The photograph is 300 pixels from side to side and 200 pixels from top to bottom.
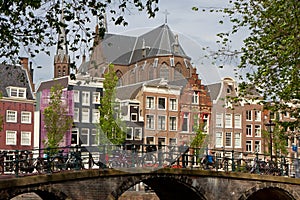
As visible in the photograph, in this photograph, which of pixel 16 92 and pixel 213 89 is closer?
pixel 213 89

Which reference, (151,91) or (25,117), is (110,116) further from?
(25,117)

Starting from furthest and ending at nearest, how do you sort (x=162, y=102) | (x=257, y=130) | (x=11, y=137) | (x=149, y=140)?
(x=257, y=130) → (x=11, y=137) → (x=149, y=140) → (x=162, y=102)

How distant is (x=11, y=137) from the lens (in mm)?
40188

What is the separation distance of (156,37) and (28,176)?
9.00 meters

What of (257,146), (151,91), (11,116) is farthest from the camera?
(257,146)

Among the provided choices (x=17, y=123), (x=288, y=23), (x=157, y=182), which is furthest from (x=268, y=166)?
(x=17, y=123)

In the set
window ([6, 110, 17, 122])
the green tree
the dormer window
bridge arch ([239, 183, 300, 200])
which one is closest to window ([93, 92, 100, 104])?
the green tree

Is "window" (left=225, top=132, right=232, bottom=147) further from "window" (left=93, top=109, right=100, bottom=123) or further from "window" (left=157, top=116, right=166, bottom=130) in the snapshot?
"window" (left=157, top=116, right=166, bottom=130)

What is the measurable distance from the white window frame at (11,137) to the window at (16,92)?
243 centimetres

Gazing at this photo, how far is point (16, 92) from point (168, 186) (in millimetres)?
22438

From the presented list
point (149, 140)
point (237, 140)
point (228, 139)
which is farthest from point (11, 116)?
point (149, 140)

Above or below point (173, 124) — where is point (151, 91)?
above

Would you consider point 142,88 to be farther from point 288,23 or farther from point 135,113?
point 288,23

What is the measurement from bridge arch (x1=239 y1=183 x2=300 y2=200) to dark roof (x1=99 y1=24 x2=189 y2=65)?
46.9 ft
